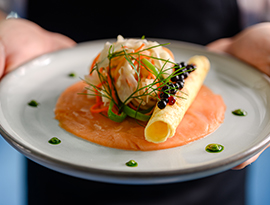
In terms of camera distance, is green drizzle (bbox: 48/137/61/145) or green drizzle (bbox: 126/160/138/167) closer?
green drizzle (bbox: 126/160/138/167)

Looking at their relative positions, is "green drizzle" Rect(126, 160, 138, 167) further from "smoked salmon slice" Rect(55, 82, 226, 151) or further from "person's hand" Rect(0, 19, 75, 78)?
"person's hand" Rect(0, 19, 75, 78)

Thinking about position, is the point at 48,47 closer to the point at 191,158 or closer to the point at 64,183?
the point at 64,183

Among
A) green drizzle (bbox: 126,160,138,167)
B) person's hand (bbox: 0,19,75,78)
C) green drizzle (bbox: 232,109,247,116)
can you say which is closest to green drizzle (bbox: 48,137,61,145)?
green drizzle (bbox: 126,160,138,167)

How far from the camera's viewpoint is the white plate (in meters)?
1.87

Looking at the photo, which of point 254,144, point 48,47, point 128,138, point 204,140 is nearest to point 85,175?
point 128,138

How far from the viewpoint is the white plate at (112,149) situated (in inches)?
73.5

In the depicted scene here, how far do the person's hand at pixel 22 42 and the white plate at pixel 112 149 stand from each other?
21 centimetres

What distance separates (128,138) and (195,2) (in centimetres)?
279

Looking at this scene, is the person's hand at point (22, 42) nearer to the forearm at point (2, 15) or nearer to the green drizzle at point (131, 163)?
the forearm at point (2, 15)

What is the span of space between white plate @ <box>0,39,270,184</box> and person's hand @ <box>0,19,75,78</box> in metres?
0.21

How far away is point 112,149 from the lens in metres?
2.26

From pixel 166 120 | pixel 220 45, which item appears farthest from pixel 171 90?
pixel 220 45

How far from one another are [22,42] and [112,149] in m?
2.28

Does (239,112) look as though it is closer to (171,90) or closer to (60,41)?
(171,90)
